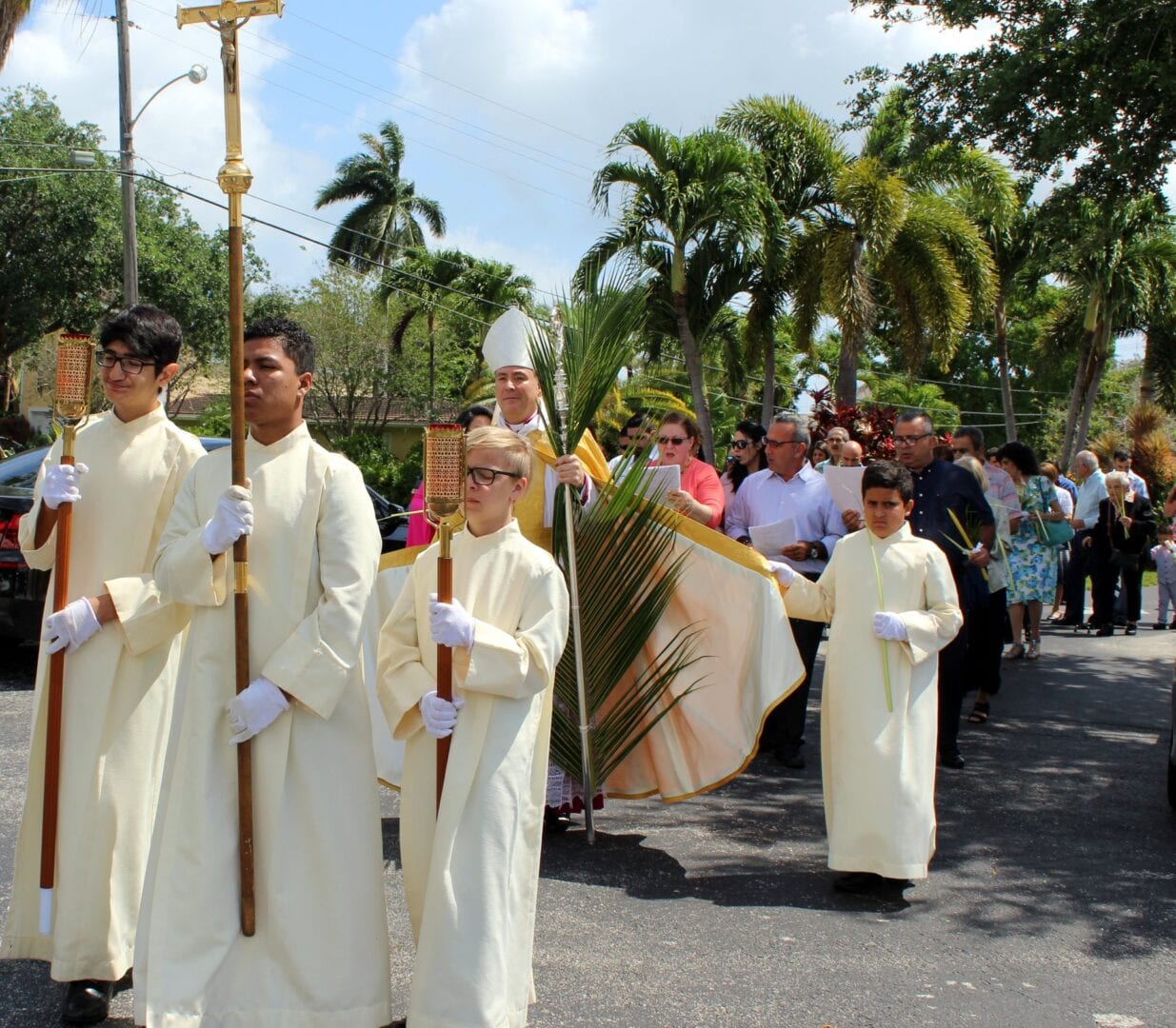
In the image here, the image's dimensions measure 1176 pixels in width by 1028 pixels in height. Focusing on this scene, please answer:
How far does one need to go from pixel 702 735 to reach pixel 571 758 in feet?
2.04

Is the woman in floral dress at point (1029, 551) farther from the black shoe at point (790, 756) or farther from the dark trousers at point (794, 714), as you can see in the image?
the black shoe at point (790, 756)

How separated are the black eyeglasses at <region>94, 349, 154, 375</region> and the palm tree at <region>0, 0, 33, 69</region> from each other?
782 inches

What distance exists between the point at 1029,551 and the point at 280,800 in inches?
393

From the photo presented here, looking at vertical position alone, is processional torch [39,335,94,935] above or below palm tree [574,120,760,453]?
below

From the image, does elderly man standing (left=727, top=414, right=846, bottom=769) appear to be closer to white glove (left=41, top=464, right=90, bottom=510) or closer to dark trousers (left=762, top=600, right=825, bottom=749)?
dark trousers (left=762, top=600, right=825, bottom=749)

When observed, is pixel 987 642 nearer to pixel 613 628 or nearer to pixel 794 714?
pixel 794 714

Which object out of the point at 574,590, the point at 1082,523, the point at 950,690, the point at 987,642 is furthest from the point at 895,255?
the point at 574,590

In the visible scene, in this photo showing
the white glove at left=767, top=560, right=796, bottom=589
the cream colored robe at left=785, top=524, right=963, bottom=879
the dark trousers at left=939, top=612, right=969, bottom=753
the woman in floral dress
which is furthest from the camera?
the woman in floral dress

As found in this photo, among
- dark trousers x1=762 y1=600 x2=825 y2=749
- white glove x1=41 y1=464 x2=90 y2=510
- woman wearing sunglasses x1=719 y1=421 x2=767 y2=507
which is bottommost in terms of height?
dark trousers x1=762 y1=600 x2=825 y2=749

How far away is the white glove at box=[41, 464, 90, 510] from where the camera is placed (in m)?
4.11

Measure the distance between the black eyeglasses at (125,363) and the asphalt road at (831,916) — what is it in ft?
6.47

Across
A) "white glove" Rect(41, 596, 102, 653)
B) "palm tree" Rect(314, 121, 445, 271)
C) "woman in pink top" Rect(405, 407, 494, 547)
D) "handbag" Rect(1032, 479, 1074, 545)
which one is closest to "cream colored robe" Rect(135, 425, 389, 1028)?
"white glove" Rect(41, 596, 102, 653)

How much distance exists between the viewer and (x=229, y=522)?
11.7ft

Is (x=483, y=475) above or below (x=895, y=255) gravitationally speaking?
below
